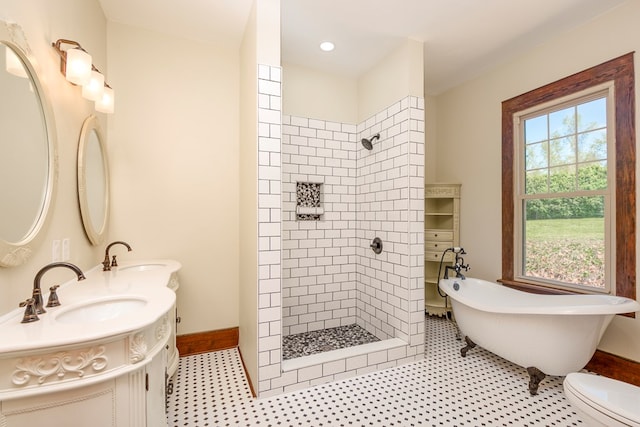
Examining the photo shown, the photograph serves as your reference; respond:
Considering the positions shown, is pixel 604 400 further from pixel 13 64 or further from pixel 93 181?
pixel 93 181

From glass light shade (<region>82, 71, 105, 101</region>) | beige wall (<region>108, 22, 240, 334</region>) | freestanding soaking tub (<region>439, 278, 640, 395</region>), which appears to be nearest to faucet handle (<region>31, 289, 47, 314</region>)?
glass light shade (<region>82, 71, 105, 101</region>)

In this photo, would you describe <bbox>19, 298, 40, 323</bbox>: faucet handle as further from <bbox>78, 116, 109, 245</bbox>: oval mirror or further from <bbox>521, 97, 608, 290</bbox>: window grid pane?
<bbox>521, 97, 608, 290</bbox>: window grid pane

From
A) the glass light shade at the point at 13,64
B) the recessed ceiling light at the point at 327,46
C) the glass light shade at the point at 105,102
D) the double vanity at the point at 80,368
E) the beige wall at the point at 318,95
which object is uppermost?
the recessed ceiling light at the point at 327,46

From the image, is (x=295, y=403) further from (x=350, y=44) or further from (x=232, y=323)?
(x=350, y=44)

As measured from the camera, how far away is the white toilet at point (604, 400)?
47.9 inches

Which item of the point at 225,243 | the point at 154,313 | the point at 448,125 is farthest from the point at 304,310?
the point at 448,125

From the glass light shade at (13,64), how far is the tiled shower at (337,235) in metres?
1.13

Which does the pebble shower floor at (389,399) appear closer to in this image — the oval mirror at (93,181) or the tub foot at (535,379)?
the tub foot at (535,379)

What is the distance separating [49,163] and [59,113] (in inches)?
13.0

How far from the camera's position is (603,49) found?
224 cm

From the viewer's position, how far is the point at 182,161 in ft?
8.18

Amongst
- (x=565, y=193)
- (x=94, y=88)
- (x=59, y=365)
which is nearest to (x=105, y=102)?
(x=94, y=88)

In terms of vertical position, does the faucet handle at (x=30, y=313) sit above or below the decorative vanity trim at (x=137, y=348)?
above

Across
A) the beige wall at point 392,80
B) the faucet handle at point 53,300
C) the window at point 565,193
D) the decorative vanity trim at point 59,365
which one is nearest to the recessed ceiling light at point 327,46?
the beige wall at point 392,80
